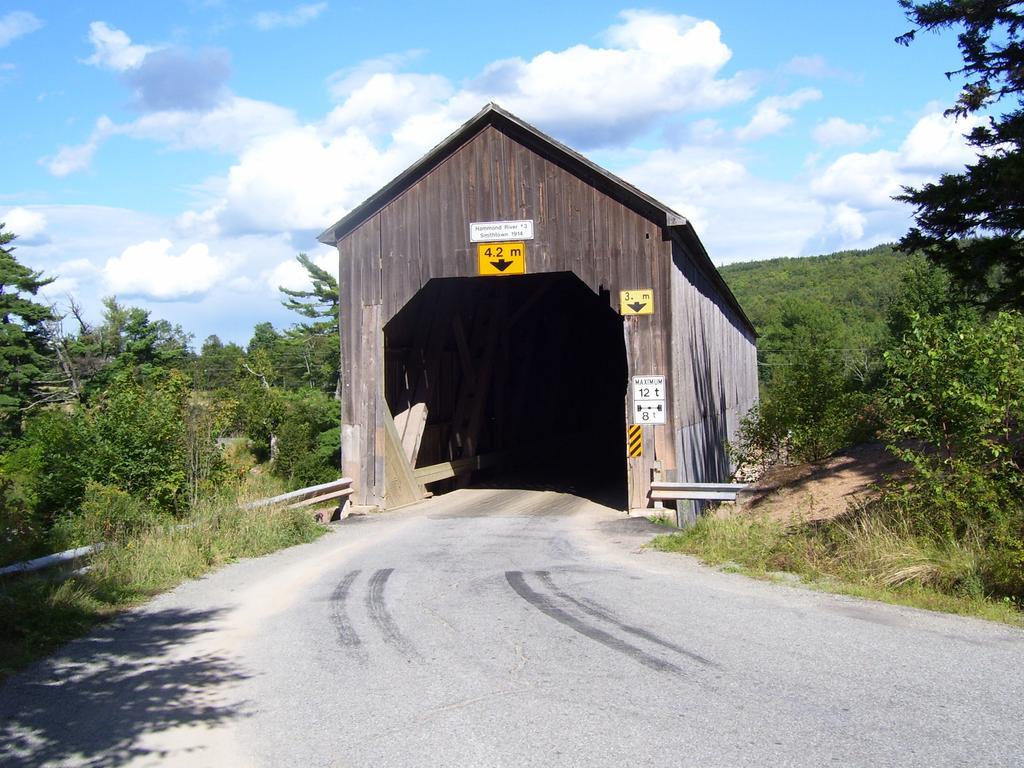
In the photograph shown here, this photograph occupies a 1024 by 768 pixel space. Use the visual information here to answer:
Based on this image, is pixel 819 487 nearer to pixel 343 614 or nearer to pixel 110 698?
Answer: pixel 343 614

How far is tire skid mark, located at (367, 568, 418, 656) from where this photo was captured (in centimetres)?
623

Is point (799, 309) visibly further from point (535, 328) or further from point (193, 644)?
point (193, 644)

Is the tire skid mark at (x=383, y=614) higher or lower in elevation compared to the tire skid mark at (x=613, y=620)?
higher

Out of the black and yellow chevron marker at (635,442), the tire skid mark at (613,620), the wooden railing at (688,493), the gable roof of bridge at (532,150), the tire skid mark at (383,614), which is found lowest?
the tire skid mark at (613,620)

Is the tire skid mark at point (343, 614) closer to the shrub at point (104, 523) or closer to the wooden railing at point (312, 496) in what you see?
the shrub at point (104, 523)

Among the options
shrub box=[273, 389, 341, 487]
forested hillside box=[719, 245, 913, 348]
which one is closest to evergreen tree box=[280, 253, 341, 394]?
shrub box=[273, 389, 341, 487]

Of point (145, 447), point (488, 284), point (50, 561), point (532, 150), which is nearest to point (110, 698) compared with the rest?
point (50, 561)

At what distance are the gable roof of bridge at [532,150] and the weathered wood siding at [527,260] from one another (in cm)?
10

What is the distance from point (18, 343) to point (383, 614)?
42.4m

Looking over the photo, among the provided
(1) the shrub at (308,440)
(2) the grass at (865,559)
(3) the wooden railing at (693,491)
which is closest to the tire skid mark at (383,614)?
(2) the grass at (865,559)

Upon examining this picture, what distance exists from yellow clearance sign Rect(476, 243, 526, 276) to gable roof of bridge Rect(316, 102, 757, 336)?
158 cm

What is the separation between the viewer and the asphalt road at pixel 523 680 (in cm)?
423

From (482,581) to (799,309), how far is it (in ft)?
238

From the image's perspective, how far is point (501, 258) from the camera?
15070 mm
